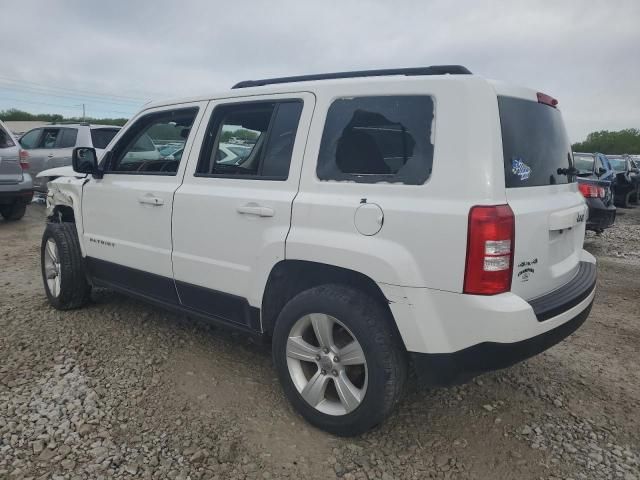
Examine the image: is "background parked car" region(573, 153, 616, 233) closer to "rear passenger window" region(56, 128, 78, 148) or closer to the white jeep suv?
the white jeep suv

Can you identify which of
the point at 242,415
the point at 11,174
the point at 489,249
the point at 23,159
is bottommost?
the point at 242,415

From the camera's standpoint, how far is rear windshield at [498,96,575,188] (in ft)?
7.77

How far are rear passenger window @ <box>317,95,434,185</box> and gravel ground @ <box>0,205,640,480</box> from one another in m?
1.41

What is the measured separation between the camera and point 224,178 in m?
3.14

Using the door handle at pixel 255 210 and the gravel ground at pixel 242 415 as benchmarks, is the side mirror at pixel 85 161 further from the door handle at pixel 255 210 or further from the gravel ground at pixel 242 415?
the door handle at pixel 255 210

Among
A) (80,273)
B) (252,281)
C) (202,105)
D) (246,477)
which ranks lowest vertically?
(246,477)

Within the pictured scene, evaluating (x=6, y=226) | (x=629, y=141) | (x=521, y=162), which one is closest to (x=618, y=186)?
(x=521, y=162)

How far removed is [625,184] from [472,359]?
47.7 feet

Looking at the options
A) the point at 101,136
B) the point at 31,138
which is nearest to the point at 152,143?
the point at 101,136

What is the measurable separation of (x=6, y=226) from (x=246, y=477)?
842 cm

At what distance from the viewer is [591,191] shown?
25.4ft

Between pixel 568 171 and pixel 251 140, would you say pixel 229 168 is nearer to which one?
pixel 251 140

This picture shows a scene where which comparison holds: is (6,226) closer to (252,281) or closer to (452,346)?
(252,281)

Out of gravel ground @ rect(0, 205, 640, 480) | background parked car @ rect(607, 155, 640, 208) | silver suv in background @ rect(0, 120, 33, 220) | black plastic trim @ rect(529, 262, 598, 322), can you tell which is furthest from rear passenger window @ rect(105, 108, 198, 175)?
background parked car @ rect(607, 155, 640, 208)
